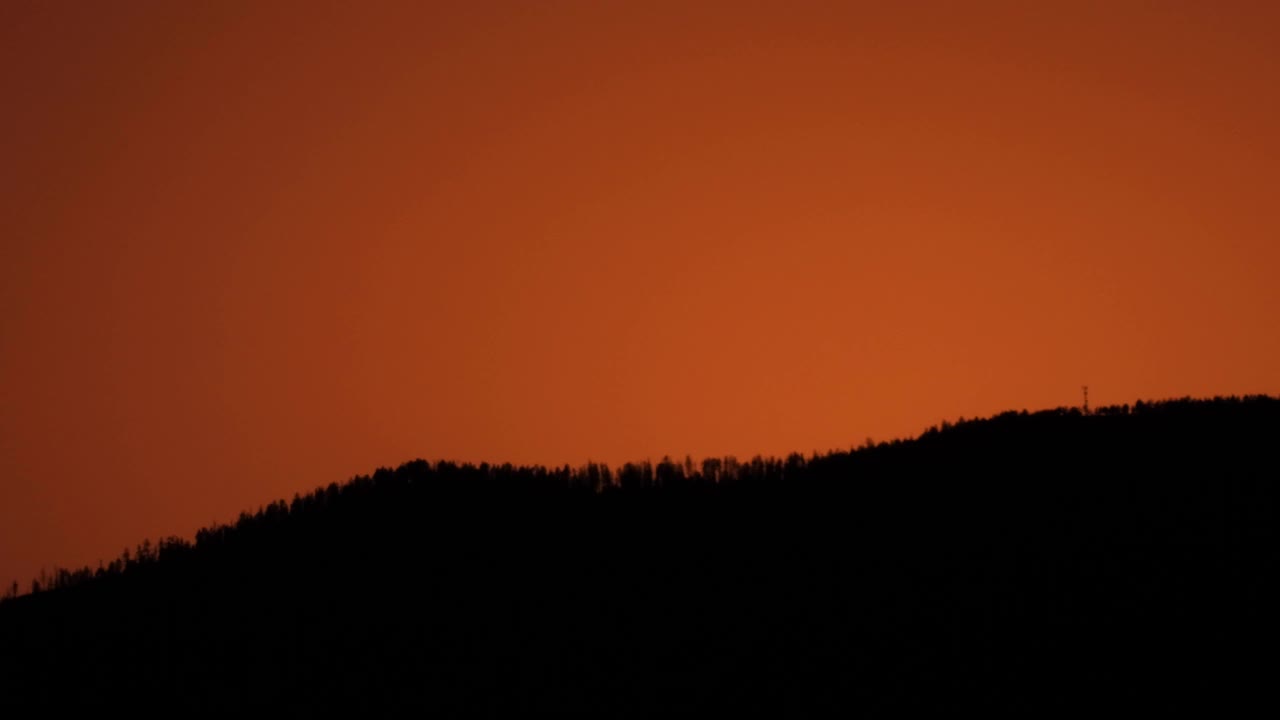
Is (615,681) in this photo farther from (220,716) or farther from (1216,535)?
(1216,535)

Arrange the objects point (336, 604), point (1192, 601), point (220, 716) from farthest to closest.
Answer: point (336, 604) < point (220, 716) < point (1192, 601)

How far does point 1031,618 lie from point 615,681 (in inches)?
366

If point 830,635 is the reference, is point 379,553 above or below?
above

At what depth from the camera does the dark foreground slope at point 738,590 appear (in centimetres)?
4088

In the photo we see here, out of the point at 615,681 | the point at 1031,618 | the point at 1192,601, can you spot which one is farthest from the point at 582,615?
the point at 1192,601

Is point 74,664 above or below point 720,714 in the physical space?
above

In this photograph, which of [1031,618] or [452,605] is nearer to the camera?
[1031,618]

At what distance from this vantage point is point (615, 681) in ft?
141

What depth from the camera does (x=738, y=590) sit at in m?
45.8

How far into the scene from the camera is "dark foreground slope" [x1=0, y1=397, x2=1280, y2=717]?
40.9 metres

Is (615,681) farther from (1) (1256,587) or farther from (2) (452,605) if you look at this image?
(1) (1256,587)

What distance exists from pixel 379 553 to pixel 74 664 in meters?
7.90

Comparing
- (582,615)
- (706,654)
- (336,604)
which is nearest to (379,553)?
(336,604)

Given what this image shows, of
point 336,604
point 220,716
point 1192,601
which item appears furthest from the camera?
point 336,604
